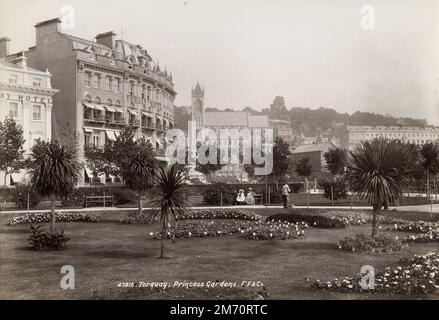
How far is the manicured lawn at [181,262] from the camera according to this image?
35.1 feet

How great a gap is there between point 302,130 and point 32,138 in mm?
81029

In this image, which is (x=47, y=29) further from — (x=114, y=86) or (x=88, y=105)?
(x=114, y=86)

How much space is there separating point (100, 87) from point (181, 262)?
39.8 metres

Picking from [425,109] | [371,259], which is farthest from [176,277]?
[425,109]

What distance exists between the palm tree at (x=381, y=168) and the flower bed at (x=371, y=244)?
3.82ft

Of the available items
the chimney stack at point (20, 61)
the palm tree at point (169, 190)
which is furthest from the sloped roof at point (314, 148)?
the palm tree at point (169, 190)

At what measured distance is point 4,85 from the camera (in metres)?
37.6

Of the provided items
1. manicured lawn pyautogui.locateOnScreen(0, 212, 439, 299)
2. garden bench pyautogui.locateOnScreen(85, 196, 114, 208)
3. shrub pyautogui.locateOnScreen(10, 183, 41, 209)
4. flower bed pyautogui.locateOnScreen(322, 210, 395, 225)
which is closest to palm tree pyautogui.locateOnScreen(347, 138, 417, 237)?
manicured lawn pyautogui.locateOnScreen(0, 212, 439, 299)

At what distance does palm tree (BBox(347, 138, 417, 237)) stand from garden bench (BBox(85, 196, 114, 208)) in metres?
19.3

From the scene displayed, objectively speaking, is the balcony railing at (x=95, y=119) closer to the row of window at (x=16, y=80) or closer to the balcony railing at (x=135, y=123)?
the balcony railing at (x=135, y=123)

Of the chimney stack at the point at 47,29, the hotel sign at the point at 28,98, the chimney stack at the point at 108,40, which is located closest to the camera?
the hotel sign at the point at 28,98

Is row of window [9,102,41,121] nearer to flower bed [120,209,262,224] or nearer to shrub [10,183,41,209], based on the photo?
shrub [10,183,41,209]

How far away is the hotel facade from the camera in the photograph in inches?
1507

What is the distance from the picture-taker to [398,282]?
34.0 ft
